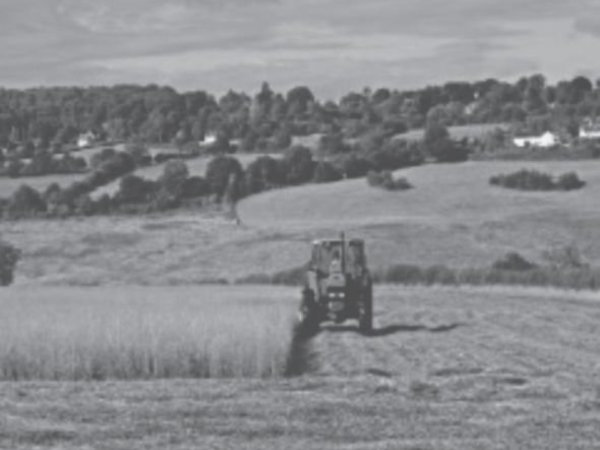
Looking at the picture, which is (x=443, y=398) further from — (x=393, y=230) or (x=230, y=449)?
(x=393, y=230)

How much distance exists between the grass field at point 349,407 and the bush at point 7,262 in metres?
55.8

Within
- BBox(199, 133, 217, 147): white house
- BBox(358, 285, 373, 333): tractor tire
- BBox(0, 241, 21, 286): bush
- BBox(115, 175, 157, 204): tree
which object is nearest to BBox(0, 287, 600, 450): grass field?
BBox(358, 285, 373, 333): tractor tire

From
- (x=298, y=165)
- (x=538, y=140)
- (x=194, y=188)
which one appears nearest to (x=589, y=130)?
(x=538, y=140)

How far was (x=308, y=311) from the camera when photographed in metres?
32.5

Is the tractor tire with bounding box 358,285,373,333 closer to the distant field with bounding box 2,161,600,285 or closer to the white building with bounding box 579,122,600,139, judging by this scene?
the distant field with bounding box 2,161,600,285

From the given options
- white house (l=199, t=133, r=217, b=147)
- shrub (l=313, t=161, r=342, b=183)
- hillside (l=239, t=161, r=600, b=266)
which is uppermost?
white house (l=199, t=133, r=217, b=147)

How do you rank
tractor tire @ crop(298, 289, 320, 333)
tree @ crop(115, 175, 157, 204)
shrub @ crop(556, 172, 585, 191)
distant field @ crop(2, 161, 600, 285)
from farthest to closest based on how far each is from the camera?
tree @ crop(115, 175, 157, 204), shrub @ crop(556, 172, 585, 191), distant field @ crop(2, 161, 600, 285), tractor tire @ crop(298, 289, 320, 333)

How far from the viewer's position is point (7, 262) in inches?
3157

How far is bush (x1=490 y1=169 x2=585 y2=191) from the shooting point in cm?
9538

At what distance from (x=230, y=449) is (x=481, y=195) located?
8278cm

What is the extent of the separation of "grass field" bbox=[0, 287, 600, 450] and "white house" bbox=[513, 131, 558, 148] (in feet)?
299

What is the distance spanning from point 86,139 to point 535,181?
57.9 meters

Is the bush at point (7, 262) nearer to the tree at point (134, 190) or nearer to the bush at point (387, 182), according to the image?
the tree at point (134, 190)

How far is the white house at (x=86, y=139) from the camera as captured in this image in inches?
5458
